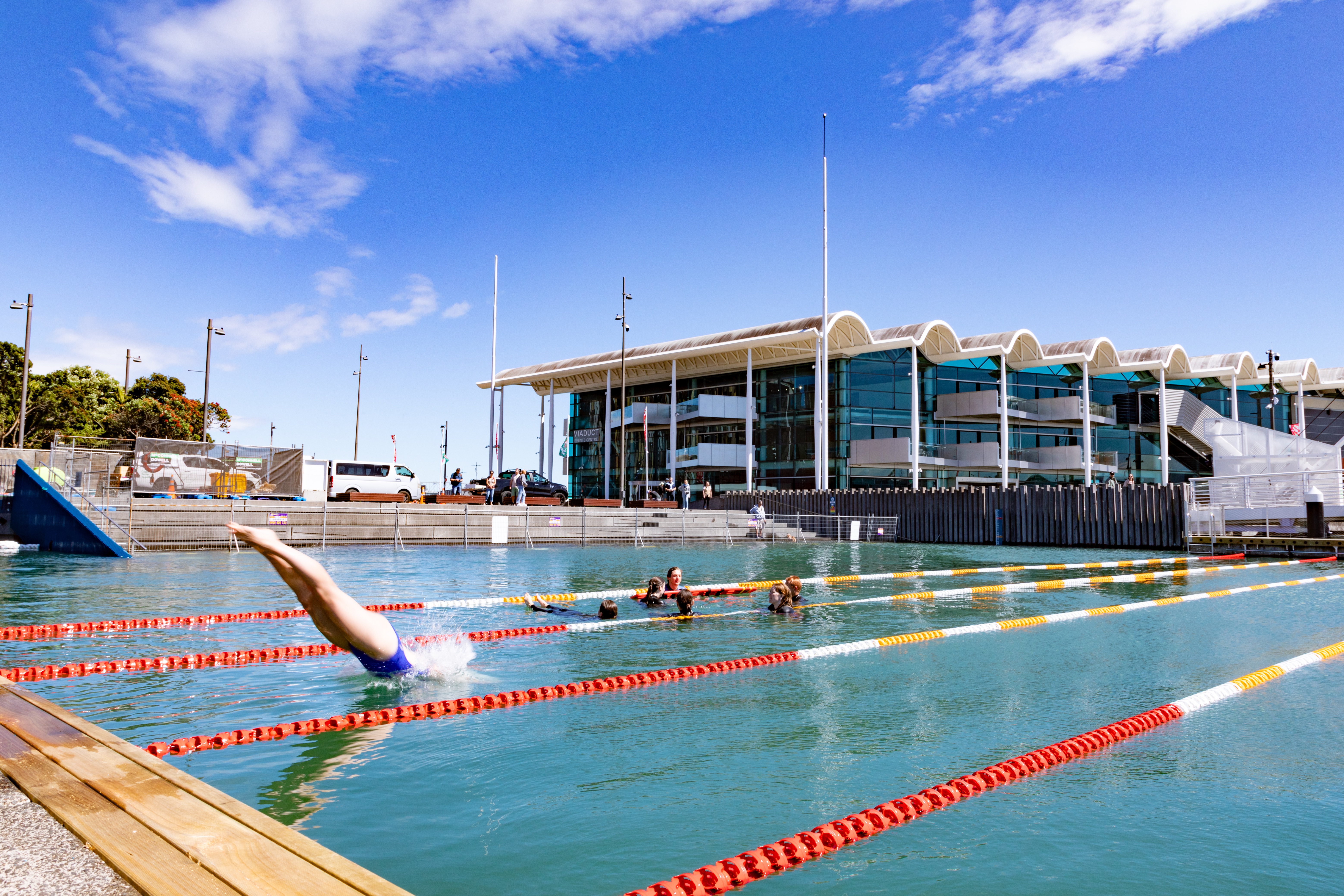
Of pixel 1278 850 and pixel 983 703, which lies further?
pixel 983 703

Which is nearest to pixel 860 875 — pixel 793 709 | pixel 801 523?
pixel 793 709

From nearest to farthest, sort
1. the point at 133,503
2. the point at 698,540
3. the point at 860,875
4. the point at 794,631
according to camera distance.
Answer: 1. the point at 860,875
2. the point at 794,631
3. the point at 133,503
4. the point at 698,540

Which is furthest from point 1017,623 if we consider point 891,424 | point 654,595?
point 891,424

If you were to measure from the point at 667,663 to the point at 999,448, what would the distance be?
41.3m

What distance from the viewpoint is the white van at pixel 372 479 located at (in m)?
34.1

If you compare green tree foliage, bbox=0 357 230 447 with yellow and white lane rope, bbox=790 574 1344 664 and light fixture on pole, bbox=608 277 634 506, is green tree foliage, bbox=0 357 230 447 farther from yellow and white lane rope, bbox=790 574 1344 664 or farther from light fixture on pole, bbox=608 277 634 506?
yellow and white lane rope, bbox=790 574 1344 664

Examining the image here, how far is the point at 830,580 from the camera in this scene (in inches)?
694

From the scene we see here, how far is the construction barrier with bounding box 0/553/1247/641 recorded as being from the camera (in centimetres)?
969

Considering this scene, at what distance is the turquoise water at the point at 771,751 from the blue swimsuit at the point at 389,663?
0.14m

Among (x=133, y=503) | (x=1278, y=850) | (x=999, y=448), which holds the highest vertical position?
(x=999, y=448)

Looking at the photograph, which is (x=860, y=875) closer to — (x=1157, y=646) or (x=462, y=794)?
(x=462, y=794)

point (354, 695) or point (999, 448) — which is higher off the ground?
Result: point (999, 448)

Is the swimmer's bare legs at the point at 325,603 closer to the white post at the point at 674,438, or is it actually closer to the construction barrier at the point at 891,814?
the construction barrier at the point at 891,814

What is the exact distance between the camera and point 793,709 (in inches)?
274
